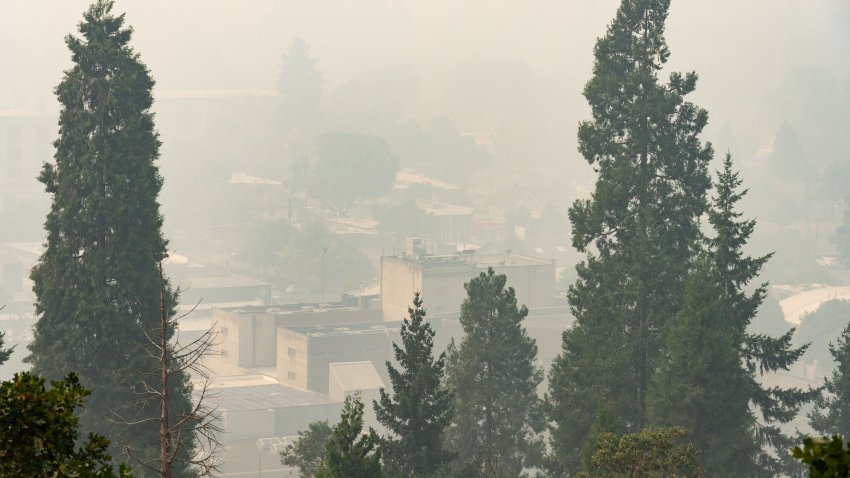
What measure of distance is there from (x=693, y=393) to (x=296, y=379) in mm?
33006

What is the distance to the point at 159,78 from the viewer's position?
484ft

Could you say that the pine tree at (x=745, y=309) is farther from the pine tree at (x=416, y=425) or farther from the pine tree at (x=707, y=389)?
the pine tree at (x=416, y=425)

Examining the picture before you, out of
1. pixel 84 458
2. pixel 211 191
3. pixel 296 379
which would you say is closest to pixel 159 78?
pixel 211 191

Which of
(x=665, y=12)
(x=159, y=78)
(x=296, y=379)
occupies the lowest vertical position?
(x=296, y=379)

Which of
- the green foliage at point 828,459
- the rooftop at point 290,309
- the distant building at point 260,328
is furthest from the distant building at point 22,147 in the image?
the green foliage at point 828,459

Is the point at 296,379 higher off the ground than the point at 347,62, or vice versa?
the point at 347,62

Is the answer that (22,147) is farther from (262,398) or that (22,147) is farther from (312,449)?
(312,449)

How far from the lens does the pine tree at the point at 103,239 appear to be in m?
19.0

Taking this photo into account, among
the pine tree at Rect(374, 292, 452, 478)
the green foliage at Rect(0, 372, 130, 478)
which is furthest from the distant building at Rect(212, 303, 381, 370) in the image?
the green foliage at Rect(0, 372, 130, 478)

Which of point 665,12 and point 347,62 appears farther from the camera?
point 347,62

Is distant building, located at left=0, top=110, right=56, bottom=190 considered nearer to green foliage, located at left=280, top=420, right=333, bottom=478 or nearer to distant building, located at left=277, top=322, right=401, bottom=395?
distant building, located at left=277, top=322, right=401, bottom=395

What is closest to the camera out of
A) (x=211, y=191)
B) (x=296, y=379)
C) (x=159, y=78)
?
(x=296, y=379)

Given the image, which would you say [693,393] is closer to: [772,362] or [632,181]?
[772,362]

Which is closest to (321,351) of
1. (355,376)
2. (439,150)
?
(355,376)
